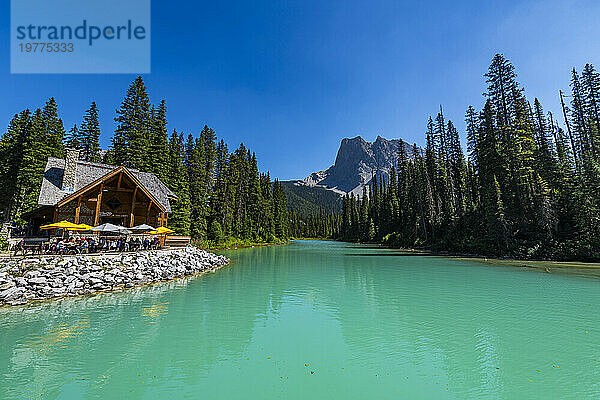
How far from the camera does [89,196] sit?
2375 centimetres

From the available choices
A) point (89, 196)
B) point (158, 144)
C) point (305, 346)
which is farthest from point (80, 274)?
point (158, 144)

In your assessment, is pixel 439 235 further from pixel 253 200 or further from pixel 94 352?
pixel 94 352

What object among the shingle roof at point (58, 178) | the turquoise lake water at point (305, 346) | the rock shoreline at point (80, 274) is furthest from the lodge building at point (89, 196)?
the turquoise lake water at point (305, 346)

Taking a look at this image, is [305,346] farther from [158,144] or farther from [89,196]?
[158,144]

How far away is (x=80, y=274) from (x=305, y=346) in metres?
12.9

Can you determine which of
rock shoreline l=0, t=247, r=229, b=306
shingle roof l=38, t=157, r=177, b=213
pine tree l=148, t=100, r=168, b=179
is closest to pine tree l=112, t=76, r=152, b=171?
pine tree l=148, t=100, r=168, b=179

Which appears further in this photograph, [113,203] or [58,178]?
[113,203]

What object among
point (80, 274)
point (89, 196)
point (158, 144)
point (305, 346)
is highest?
point (158, 144)

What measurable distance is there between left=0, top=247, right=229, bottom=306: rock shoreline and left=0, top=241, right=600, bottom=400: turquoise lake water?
104cm

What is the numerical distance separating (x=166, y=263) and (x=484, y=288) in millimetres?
19541

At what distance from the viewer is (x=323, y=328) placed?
31.7 feet

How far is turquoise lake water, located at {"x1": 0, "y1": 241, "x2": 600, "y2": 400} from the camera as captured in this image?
18.9 ft

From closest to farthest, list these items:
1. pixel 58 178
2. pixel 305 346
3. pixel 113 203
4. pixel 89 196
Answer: pixel 305 346 < pixel 89 196 < pixel 58 178 < pixel 113 203

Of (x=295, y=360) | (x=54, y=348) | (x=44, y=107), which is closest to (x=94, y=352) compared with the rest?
(x=54, y=348)
